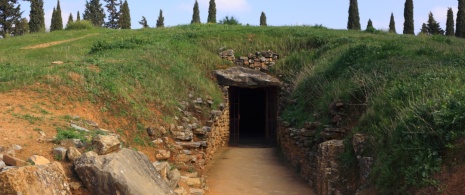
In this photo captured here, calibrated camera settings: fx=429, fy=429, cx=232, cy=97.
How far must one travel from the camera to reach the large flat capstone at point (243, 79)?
15469mm

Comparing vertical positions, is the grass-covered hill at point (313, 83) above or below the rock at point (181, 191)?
above

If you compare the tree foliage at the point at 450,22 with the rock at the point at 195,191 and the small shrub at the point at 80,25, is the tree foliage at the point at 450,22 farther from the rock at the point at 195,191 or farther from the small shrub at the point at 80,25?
the rock at the point at 195,191

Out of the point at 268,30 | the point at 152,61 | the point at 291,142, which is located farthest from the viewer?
the point at 268,30

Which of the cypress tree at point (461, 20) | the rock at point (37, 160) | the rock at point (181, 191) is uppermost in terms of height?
the cypress tree at point (461, 20)

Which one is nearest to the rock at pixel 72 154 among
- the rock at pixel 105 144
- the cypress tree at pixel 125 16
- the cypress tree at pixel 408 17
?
the rock at pixel 105 144

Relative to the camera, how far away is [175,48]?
55.3 feet

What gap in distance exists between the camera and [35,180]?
213 inches

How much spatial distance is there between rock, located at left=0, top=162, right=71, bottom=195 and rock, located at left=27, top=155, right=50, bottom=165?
6.6 inches

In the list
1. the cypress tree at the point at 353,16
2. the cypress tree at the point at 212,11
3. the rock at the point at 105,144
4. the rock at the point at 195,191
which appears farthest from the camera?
the cypress tree at the point at 212,11

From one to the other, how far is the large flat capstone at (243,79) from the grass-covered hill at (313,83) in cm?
38

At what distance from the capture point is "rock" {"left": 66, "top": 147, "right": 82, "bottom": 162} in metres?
6.25

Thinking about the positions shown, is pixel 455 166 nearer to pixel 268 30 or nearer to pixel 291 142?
pixel 291 142

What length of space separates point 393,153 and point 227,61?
11156 mm

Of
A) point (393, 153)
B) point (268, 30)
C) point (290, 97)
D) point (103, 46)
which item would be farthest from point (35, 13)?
point (393, 153)
